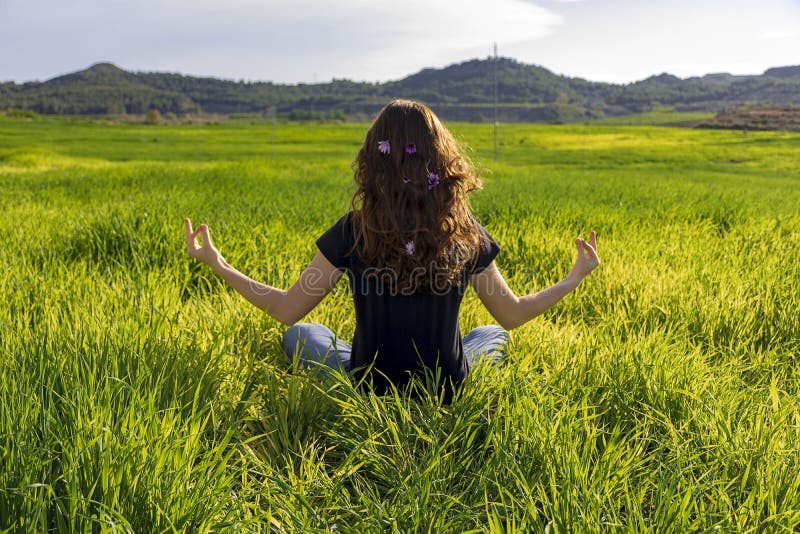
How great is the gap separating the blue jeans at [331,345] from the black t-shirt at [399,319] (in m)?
0.28

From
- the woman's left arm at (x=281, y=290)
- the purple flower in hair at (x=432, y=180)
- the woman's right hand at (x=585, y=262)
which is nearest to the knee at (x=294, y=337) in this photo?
the woman's left arm at (x=281, y=290)

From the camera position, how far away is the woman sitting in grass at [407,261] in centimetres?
186

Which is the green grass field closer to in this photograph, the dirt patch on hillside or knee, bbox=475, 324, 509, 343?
knee, bbox=475, 324, 509, 343

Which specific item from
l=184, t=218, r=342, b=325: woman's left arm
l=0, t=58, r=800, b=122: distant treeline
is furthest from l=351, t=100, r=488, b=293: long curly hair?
l=0, t=58, r=800, b=122: distant treeline

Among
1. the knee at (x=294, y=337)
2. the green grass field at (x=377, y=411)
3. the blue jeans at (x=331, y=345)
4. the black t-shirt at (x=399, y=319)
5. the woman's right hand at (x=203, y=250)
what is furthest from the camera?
the knee at (x=294, y=337)

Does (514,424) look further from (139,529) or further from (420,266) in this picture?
(139,529)

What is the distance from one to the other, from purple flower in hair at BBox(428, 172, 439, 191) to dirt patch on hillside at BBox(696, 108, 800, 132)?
64170 mm

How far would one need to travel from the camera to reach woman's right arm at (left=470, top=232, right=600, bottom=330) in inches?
84.9

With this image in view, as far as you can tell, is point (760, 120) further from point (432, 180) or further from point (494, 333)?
point (432, 180)

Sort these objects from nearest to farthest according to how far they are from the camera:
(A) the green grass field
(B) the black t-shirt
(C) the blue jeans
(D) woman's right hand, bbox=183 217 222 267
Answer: (A) the green grass field, (B) the black t-shirt, (D) woman's right hand, bbox=183 217 222 267, (C) the blue jeans

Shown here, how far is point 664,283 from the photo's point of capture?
3.62 metres

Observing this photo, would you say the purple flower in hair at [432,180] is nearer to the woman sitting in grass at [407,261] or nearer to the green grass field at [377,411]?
the woman sitting in grass at [407,261]

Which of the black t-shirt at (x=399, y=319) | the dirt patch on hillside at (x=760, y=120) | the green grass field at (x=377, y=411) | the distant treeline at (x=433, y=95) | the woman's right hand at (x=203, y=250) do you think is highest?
the distant treeline at (x=433, y=95)

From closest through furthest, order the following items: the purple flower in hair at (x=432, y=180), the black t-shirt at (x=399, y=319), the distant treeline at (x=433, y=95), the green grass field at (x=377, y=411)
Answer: the green grass field at (x=377, y=411) < the purple flower in hair at (x=432, y=180) < the black t-shirt at (x=399, y=319) < the distant treeline at (x=433, y=95)
